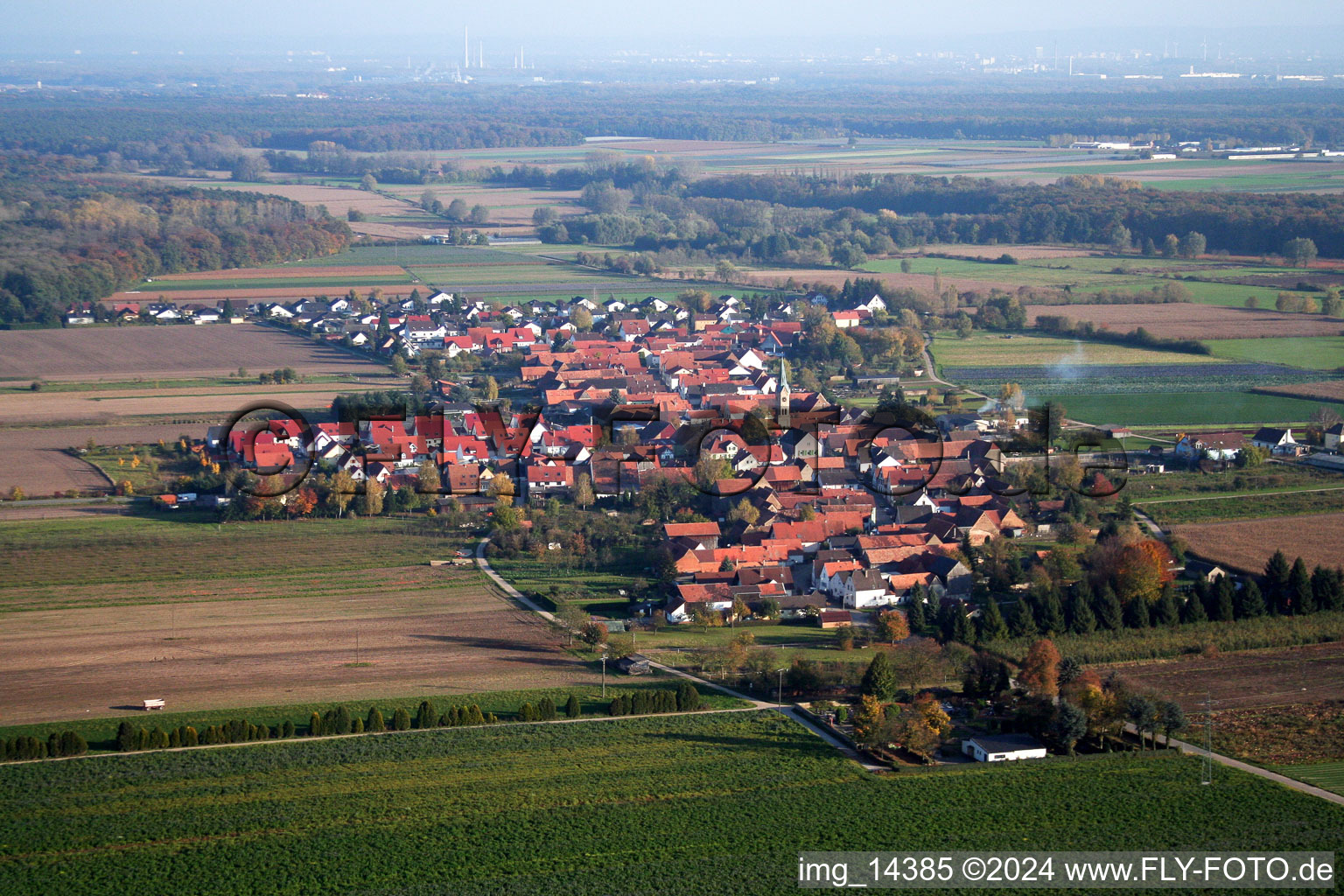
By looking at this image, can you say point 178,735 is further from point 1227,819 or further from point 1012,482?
point 1012,482

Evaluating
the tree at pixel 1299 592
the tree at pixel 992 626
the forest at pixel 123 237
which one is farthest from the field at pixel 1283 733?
the forest at pixel 123 237

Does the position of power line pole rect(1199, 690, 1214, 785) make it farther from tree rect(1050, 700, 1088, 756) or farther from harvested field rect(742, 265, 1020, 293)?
harvested field rect(742, 265, 1020, 293)

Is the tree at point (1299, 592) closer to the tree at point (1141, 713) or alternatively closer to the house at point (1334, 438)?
the tree at point (1141, 713)

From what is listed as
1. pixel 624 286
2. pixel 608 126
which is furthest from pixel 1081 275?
pixel 608 126

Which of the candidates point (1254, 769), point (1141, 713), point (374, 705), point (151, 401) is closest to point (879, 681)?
point (1141, 713)

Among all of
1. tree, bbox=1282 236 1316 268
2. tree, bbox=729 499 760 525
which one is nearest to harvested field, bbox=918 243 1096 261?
tree, bbox=1282 236 1316 268
